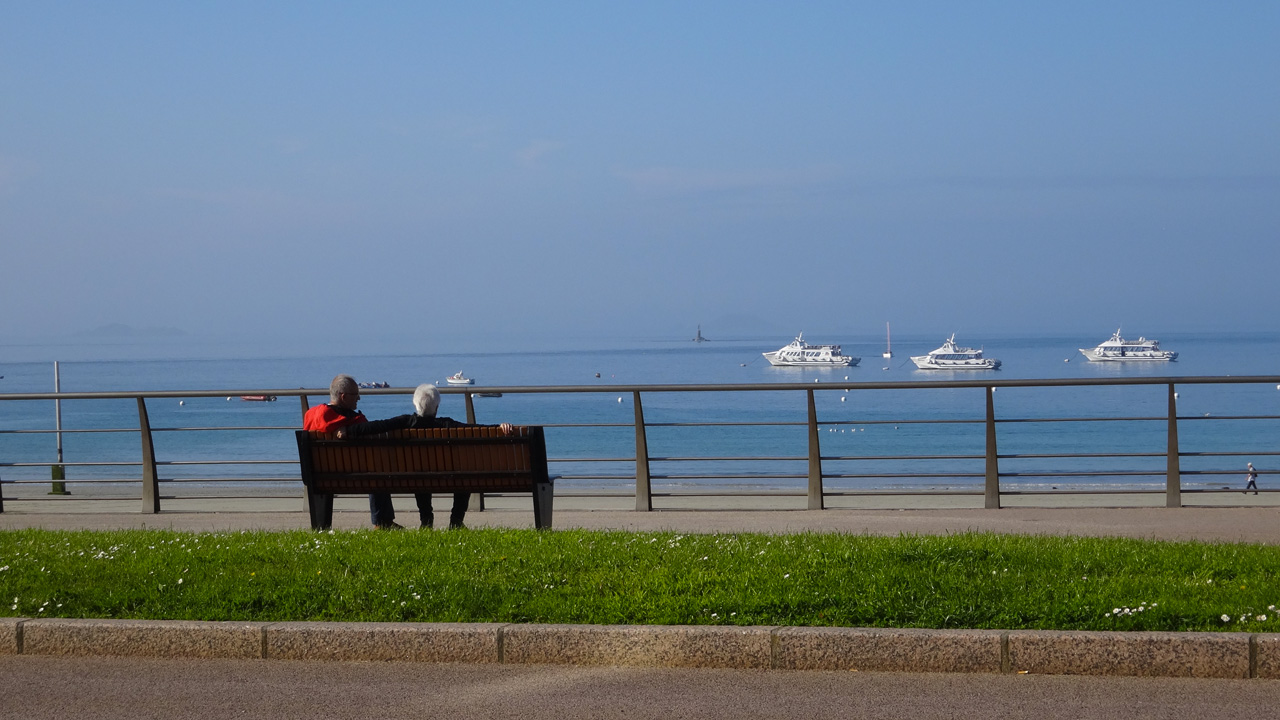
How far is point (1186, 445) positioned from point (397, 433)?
226ft

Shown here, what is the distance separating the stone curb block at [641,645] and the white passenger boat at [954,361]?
14301 cm

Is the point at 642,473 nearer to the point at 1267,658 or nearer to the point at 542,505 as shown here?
the point at 542,505

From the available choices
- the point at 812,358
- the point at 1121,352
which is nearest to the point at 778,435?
the point at 812,358

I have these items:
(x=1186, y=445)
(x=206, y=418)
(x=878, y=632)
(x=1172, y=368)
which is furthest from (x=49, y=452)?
(x=1172, y=368)

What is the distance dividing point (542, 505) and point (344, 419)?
180cm

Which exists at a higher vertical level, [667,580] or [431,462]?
[431,462]

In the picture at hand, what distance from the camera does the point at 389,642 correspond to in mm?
5965

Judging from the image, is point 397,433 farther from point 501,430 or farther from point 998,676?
point 998,676

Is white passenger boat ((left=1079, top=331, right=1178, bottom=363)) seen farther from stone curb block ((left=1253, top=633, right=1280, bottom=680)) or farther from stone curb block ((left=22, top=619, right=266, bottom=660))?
stone curb block ((left=22, top=619, right=266, bottom=660))

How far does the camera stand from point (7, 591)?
697cm

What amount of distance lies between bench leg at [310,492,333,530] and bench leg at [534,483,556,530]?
4.93ft

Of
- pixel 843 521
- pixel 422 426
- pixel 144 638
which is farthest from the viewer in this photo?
pixel 843 521

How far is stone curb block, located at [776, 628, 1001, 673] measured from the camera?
554 cm

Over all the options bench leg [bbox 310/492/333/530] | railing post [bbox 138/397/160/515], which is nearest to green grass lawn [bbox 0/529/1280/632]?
bench leg [bbox 310/492/333/530]
